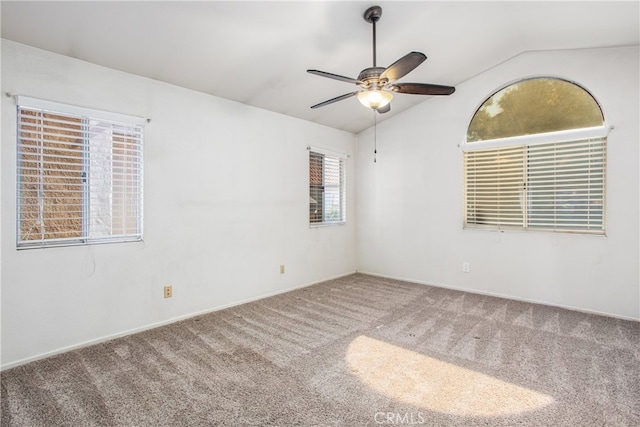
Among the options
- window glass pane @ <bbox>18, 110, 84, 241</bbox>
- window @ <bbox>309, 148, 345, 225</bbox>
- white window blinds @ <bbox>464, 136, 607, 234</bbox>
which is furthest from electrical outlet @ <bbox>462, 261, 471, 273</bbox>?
window glass pane @ <bbox>18, 110, 84, 241</bbox>

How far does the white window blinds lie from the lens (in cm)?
343

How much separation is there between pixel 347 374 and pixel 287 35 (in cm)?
272

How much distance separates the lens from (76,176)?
260cm

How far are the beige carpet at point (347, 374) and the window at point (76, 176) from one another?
3.26ft

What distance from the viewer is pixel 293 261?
14.4 feet

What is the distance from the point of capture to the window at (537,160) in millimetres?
3438

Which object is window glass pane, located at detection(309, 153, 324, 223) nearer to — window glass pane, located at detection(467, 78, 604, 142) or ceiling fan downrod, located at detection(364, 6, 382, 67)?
window glass pane, located at detection(467, 78, 604, 142)

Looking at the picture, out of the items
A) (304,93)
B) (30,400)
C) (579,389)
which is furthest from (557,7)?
(30,400)

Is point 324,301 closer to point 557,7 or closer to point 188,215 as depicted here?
point 188,215

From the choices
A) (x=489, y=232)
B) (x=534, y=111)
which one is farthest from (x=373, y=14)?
(x=489, y=232)

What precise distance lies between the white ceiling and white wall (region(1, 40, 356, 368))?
0.75 feet

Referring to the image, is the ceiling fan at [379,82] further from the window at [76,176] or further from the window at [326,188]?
the window at [326,188]

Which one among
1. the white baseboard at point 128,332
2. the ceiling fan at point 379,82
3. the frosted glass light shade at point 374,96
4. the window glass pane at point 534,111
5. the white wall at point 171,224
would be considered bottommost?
the white baseboard at point 128,332

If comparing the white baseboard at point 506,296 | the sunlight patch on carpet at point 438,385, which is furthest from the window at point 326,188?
the sunlight patch on carpet at point 438,385
